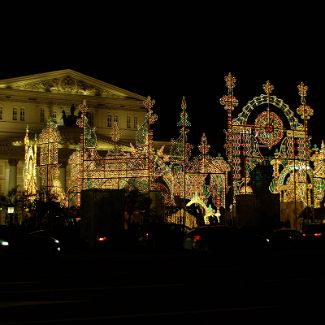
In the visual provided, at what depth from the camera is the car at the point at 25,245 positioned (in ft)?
89.4

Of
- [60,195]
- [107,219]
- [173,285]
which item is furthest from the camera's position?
[60,195]

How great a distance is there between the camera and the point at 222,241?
26.2m

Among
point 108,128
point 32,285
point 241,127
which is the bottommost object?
point 32,285

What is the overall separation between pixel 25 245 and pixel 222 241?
7.67 meters

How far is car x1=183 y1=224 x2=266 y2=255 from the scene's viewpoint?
1028 inches

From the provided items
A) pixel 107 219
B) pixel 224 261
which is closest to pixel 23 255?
pixel 107 219

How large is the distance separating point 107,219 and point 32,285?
15560 millimetres

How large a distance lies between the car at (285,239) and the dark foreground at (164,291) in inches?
237

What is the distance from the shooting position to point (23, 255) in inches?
1093

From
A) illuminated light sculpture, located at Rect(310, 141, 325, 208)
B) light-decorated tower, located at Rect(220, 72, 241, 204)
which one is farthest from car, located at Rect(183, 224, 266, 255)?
illuminated light sculpture, located at Rect(310, 141, 325, 208)

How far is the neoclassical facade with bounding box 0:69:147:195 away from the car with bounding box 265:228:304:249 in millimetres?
37971

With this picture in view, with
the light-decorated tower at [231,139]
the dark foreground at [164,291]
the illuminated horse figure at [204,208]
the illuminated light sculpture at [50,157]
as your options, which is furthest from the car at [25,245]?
the illuminated horse figure at [204,208]

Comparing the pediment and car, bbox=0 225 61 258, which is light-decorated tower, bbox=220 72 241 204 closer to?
car, bbox=0 225 61 258

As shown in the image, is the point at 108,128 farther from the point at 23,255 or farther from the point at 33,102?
the point at 23,255
